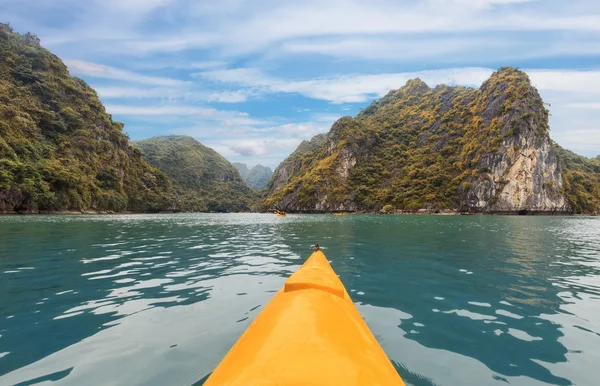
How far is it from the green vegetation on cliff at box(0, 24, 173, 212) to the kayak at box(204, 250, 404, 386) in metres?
66.3

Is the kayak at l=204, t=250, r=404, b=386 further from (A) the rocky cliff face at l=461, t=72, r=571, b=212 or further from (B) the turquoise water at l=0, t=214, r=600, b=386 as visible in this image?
(A) the rocky cliff face at l=461, t=72, r=571, b=212

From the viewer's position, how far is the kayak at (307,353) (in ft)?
5.73

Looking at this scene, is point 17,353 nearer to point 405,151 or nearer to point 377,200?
point 377,200

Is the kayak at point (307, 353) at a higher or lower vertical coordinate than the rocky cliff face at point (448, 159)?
lower

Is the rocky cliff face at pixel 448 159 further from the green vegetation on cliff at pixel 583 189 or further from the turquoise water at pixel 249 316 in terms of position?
the turquoise water at pixel 249 316

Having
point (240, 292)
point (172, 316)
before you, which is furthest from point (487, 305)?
point (172, 316)

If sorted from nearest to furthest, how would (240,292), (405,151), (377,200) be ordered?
(240,292)
(377,200)
(405,151)

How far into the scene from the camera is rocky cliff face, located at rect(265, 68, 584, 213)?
99.1m

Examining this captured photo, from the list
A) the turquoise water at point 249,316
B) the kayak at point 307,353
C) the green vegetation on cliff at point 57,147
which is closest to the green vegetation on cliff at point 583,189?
the turquoise water at point 249,316

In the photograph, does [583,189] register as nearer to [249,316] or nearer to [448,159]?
[448,159]

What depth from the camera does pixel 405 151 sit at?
144 metres

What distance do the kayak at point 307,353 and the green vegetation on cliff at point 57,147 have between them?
6631 cm

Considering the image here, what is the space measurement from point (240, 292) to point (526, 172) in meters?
118

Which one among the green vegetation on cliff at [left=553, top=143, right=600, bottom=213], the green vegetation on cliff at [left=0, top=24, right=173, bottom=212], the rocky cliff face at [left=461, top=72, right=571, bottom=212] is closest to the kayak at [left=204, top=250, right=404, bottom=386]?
the green vegetation on cliff at [left=0, top=24, right=173, bottom=212]
